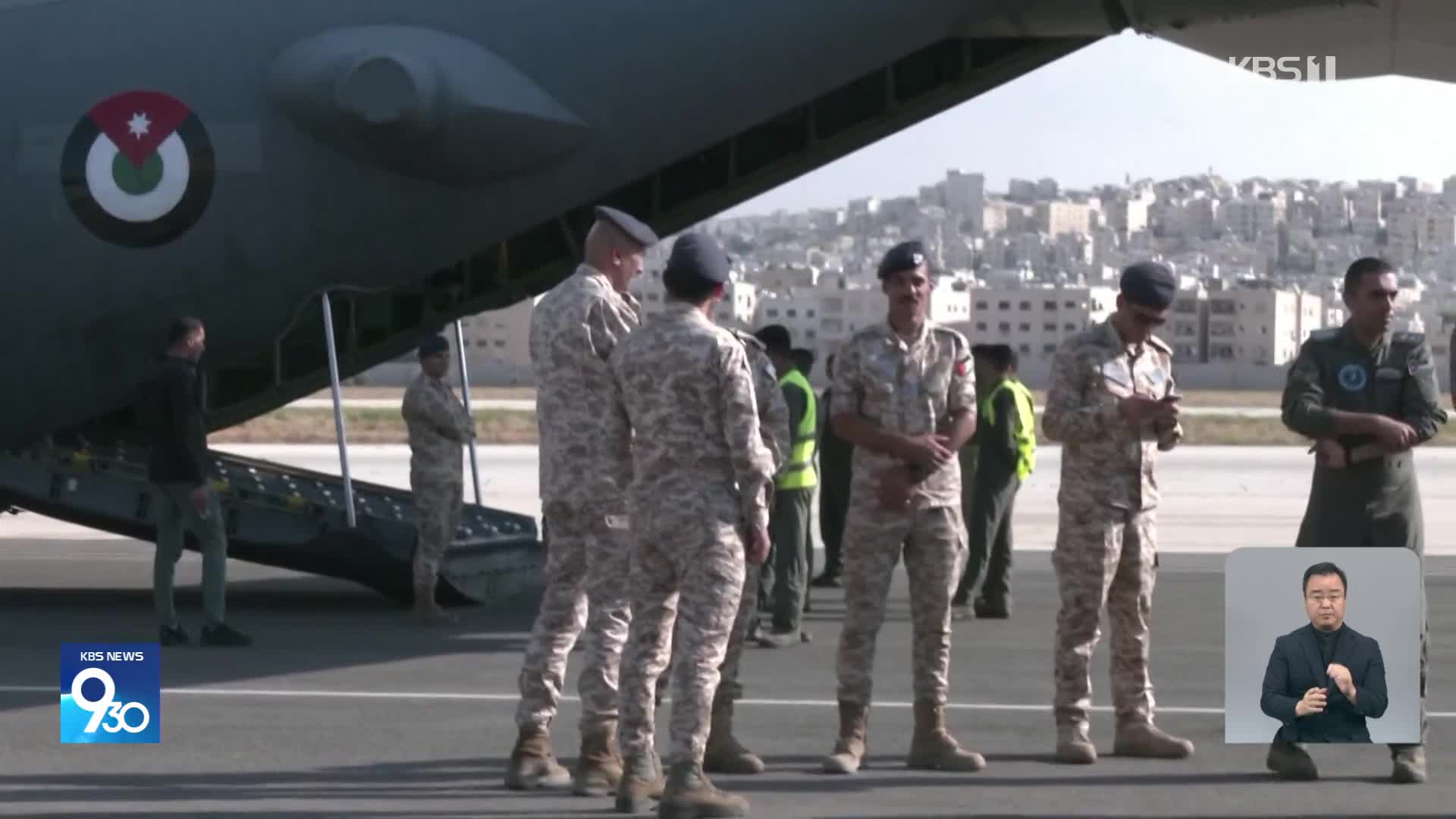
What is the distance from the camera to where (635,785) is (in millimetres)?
7973

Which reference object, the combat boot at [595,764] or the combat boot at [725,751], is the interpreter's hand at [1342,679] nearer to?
the combat boot at [725,751]

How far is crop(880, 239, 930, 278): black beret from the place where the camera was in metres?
8.90

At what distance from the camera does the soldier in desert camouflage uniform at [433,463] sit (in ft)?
44.6

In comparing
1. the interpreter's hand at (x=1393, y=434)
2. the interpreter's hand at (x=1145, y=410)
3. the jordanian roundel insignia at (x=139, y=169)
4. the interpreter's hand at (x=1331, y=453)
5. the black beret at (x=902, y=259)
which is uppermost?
the jordanian roundel insignia at (x=139, y=169)

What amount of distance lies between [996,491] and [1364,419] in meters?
5.97

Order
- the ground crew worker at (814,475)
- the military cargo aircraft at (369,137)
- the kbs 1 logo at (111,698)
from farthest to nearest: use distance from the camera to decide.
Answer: the ground crew worker at (814,475)
the military cargo aircraft at (369,137)
the kbs 1 logo at (111,698)

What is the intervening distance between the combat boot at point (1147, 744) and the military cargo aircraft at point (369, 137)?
4.85 m

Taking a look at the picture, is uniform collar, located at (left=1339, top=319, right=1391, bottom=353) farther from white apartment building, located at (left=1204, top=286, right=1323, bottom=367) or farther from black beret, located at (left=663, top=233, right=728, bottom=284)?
white apartment building, located at (left=1204, top=286, right=1323, bottom=367)

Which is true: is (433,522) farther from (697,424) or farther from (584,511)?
(697,424)

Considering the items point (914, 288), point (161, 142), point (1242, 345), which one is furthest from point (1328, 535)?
point (1242, 345)

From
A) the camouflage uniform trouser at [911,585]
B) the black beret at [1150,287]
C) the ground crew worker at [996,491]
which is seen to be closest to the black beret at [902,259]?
the black beret at [1150,287]

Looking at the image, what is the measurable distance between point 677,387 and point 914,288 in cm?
148

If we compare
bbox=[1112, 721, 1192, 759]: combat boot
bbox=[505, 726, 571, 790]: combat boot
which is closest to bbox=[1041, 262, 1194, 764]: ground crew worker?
bbox=[1112, 721, 1192, 759]: combat boot

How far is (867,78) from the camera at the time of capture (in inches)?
558
